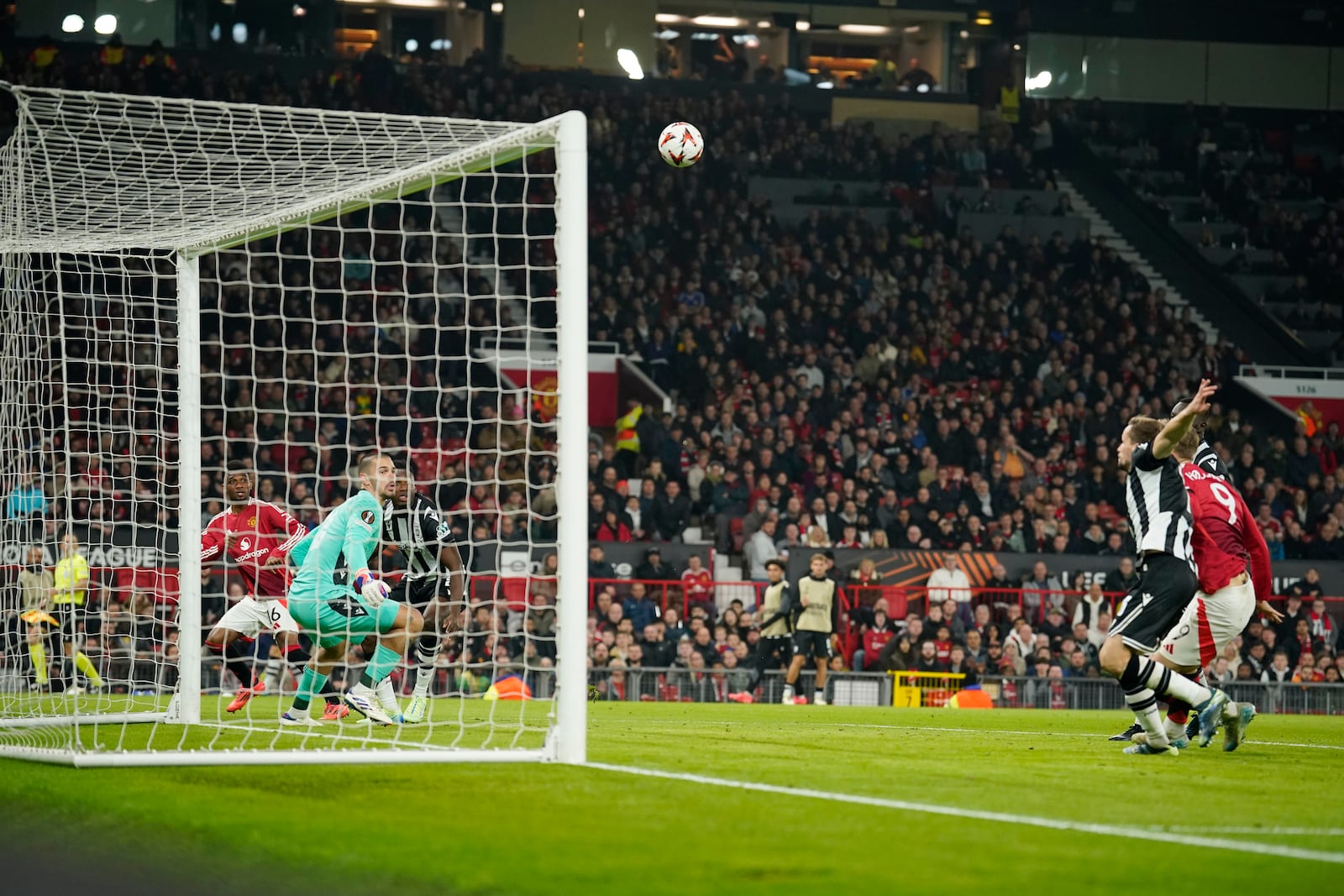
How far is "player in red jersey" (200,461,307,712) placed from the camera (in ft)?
39.8

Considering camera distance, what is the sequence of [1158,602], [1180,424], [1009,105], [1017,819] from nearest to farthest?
[1017,819] < [1180,424] < [1158,602] < [1009,105]

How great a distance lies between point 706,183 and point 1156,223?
10.1m

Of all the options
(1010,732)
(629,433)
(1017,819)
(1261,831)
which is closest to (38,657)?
(1010,732)

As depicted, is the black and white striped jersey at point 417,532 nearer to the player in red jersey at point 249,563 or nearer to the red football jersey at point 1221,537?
the player in red jersey at point 249,563

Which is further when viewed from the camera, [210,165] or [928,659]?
[928,659]

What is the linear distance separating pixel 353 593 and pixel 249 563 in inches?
104

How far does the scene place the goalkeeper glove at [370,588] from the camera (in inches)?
390

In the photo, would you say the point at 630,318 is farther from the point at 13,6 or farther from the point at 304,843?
the point at 304,843

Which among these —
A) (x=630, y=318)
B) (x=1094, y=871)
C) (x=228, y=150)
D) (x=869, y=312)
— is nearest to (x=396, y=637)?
(x=228, y=150)

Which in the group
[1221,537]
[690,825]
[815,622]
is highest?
[1221,537]

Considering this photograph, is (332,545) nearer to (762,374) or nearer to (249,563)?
(249,563)

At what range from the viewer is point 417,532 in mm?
12398

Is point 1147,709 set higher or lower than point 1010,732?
higher

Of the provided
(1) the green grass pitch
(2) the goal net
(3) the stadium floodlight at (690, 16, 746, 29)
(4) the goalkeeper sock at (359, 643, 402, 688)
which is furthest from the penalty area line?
(3) the stadium floodlight at (690, 16, 746, 29)
